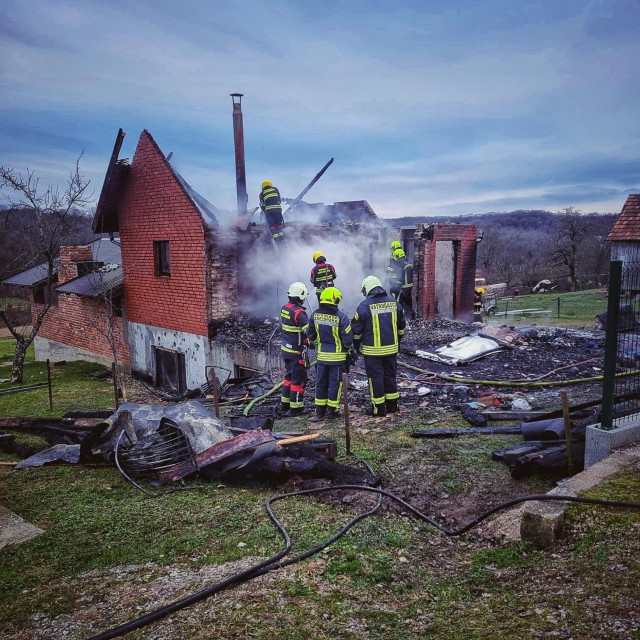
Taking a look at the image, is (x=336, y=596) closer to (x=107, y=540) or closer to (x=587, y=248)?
(x=107, y=540)

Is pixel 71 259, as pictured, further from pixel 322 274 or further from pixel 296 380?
pixel 296 380

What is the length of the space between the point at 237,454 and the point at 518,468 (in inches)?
112

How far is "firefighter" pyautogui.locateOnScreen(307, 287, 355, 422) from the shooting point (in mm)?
7301

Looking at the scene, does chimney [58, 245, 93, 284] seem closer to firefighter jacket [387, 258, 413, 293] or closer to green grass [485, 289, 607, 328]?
firefighter jacket [387, 258, 413, 293]

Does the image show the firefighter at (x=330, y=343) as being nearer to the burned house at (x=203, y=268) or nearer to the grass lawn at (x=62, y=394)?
the burned house at (x=203, y=268)

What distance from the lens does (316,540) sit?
3.77m

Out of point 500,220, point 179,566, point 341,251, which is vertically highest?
point 500,220

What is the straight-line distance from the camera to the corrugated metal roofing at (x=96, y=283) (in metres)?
14.3

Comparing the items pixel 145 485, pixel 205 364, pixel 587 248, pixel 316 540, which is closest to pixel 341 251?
pixel 205 364

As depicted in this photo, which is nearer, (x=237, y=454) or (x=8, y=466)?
(x=237, y=454)

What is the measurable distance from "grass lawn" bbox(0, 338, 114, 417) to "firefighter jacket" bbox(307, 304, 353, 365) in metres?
5.82

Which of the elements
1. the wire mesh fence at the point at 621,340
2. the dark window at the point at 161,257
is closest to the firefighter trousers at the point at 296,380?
the wire mesh fence at the point at 621,340

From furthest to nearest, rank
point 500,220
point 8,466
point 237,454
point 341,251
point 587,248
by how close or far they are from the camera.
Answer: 1. point 500,220
2. point 587,248
3. point 341,251
4. point 8,466
5. point 237,454

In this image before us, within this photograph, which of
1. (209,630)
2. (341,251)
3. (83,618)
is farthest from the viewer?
(341,251)
